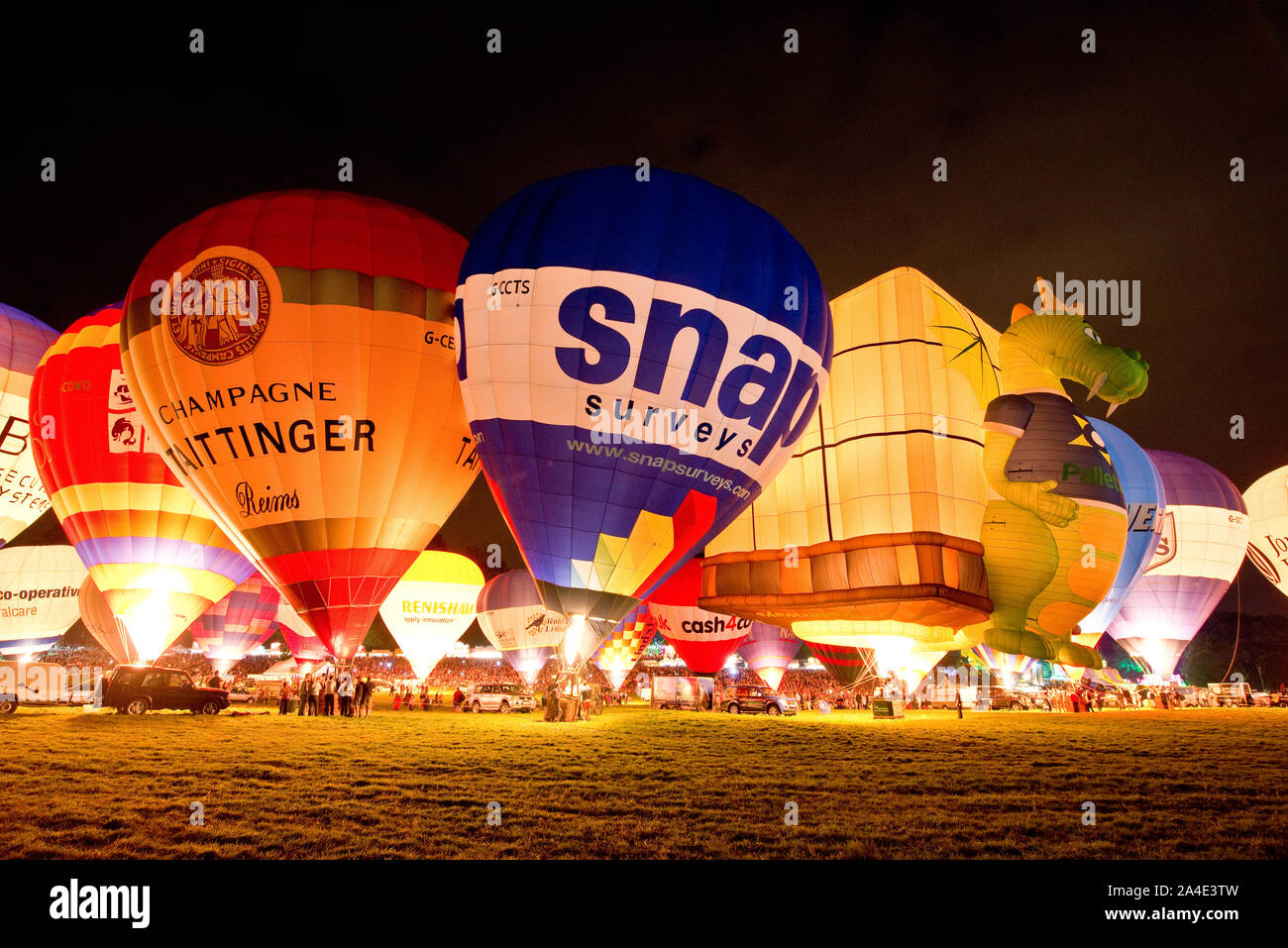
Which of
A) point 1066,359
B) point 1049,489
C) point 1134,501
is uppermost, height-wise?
point 1066,359

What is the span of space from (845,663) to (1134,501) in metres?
8.77

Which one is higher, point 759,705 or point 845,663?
point 845,663

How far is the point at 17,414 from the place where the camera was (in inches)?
821

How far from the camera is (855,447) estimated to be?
14070mm

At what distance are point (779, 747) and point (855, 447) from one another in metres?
5.32

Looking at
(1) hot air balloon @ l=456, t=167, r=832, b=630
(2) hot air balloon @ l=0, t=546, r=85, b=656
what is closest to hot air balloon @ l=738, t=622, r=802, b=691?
(1) hot air balloon @ l=456, t=167, r=832, b=630

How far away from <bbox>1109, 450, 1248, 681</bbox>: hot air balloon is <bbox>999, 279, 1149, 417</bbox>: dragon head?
58.3ft

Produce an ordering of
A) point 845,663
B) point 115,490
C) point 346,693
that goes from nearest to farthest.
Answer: point 346,693 → point 115,490 → point 845,663

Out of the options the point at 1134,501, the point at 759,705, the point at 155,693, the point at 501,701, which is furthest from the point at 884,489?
the point at 155,693

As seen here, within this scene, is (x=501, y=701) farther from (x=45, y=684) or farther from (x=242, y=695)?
(x=45, y=684)

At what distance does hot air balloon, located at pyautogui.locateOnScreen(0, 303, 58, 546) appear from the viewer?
20.7m

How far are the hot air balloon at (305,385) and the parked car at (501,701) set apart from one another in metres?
9.49

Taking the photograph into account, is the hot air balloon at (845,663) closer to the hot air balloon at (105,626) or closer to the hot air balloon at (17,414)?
the hot air balloon at (105,626)
